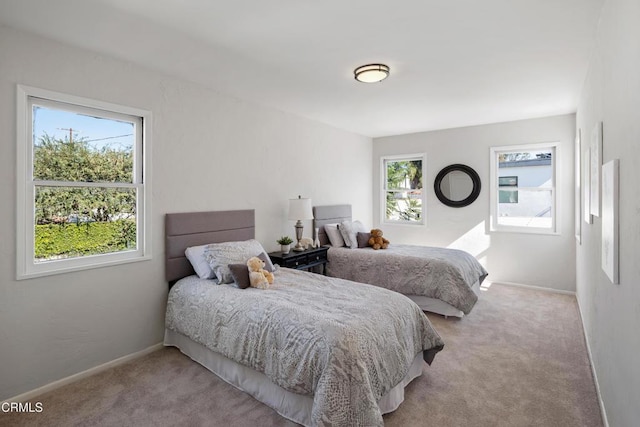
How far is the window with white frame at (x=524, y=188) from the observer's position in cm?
498

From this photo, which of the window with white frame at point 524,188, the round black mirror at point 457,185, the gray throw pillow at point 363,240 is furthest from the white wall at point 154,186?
the window with white frame at point 524,188

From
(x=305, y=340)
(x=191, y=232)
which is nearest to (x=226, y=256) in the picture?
(x=191, y=232)

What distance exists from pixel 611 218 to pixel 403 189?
469 cm

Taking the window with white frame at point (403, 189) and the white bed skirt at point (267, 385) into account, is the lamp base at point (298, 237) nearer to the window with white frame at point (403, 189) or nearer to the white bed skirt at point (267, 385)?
the white bed skirt at point (267, 385)

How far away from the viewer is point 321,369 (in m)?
1.88

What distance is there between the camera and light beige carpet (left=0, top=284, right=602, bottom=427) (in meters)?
2.10

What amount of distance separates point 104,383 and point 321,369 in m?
1.85

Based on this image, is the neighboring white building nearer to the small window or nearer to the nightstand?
the small window

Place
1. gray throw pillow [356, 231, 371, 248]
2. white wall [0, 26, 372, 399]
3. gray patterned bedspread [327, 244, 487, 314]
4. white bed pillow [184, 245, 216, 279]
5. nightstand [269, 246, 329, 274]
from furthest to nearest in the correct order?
gray throw pillow [356, 231, 371, 248]
nightstand [269, 246, 329, 274]
gray patterned bedspread [327, 244, 487, 314]
white bed pillow [184, 245, 216, 279]
white wall [0, 26, 372, 399]

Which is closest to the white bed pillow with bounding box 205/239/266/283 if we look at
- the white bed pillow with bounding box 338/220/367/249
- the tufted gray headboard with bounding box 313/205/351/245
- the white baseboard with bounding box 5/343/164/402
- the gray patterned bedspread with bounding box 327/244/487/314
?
the white baseboard with bounding box 5/343/164/402

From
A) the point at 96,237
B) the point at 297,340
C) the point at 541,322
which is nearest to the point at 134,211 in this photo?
the point at 96,237

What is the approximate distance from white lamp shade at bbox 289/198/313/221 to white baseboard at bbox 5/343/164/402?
2.05 m

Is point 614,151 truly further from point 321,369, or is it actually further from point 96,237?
point 96,237

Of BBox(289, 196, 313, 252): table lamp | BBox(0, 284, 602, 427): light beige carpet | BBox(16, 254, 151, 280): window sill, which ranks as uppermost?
BBox(289, 196, 313, 252): table lamp
